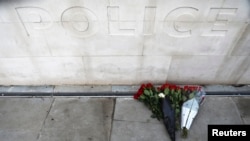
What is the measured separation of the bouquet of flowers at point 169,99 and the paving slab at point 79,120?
709mm

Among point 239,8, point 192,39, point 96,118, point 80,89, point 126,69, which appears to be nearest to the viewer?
point 239,8

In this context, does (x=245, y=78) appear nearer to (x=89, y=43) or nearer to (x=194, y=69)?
(x=194, y=69)

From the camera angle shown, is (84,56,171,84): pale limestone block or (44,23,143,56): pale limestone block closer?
(44,23,143,56): pale limestone block

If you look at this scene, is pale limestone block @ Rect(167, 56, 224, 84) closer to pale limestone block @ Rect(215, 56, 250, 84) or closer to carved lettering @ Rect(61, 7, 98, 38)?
pale limestone block @ Rect(215, 56, 250, 84)

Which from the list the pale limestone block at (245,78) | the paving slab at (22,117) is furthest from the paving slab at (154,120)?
the paving slab at (22,117)

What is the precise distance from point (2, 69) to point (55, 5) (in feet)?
6.20

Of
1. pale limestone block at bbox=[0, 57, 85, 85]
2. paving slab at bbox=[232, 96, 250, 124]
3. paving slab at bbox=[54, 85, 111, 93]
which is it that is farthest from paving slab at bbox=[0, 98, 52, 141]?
paving slab at bbox=[232, 96, 250, 124]

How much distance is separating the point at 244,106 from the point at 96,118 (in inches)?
112

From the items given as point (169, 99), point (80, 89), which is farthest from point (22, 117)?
point (169, 99)

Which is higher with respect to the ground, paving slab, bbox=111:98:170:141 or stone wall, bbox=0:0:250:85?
stone wall, bbox=0:0:250:85

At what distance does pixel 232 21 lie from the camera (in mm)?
3207

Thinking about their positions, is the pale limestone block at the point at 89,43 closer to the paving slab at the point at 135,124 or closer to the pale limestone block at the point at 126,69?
the pale limestone block at the point at 126,69

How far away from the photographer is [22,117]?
356cm

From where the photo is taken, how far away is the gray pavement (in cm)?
328
